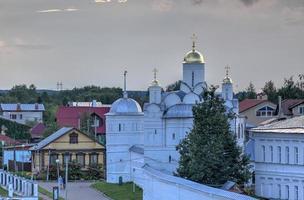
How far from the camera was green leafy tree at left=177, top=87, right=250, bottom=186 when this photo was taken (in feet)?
207

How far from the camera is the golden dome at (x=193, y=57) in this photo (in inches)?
3174

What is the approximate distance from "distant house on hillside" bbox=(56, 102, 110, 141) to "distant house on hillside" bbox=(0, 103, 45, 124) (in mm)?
36614

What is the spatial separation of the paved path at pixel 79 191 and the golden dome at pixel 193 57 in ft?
38.7

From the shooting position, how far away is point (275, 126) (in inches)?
2746

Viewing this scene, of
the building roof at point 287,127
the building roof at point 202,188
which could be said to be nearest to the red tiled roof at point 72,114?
the building roof at point 287,127

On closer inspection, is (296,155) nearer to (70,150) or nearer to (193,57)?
(193,57)

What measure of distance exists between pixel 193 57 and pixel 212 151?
1867 centimetres

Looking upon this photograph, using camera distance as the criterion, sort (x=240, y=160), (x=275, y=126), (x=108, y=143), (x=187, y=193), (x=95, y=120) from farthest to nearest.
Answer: (x=95, y=120), (x=108, y=143), (x=275, y=126), (x=240, y=160), (x=187, y=193)

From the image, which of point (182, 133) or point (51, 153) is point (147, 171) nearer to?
point (182, 133)

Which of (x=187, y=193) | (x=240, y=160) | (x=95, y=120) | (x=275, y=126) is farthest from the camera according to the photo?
(x=95, y=120)

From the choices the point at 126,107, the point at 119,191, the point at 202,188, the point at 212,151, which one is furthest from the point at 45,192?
the point at 202,188

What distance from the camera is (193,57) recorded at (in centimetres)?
8088

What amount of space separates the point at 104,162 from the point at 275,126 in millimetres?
29723

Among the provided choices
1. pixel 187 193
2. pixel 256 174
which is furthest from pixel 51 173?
pixel 187 193
